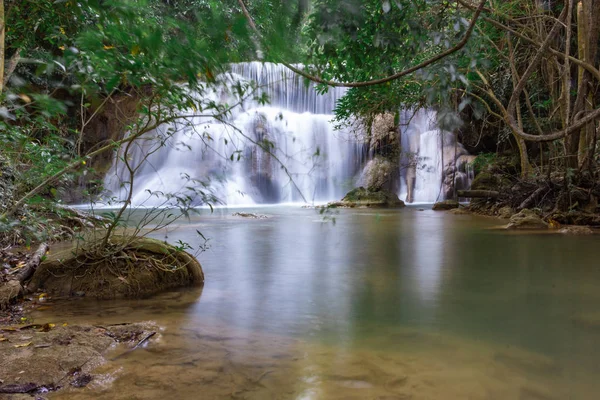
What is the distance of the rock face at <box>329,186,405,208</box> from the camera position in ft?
49.7

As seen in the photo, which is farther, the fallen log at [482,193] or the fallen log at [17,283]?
the fallen log at [482,193]

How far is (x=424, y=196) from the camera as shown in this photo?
18.0m

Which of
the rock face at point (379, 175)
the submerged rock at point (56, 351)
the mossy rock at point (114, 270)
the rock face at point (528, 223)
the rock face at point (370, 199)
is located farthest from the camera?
the rock face at point (379, 175)

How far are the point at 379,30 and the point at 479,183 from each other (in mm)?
10898

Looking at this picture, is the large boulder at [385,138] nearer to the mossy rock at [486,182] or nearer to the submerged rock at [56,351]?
the mossy rock at [486,182]

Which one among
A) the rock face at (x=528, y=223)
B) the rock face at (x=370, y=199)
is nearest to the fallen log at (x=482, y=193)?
the rock face at (x=528, y=223)

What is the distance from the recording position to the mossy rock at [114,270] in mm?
3414

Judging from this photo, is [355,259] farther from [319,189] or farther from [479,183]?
[319,189]

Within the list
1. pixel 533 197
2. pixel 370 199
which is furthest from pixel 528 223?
pixel 370 199

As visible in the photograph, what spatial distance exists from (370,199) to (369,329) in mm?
12965

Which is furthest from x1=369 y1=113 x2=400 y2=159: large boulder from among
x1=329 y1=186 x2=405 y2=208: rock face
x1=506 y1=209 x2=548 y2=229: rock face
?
x1=506 y1=209 x2=548 y2=229: rock face

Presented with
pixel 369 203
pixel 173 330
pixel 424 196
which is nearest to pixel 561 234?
pixel 173 330

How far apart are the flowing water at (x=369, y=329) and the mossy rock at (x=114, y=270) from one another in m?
0.18

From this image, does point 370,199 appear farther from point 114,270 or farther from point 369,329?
point 369,329
